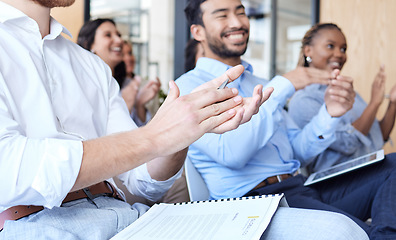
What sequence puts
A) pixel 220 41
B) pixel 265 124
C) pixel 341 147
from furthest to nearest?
pixel 341 147 < pixel 220 41 < pixel 265 124

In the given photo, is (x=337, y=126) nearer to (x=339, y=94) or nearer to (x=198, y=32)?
(x=339, y=94)

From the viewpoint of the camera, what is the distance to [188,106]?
0.85 meters

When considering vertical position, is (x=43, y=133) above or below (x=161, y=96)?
above

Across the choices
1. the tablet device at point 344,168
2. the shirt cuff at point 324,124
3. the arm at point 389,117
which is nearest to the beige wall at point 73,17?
the arm at point 389,117

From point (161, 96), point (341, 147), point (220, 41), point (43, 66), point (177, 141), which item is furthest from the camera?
point (161, 96)

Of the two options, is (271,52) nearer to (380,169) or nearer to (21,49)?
(380,169)

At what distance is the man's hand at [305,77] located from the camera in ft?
5.17

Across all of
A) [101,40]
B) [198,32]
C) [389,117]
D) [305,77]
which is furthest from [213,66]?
[101,40]

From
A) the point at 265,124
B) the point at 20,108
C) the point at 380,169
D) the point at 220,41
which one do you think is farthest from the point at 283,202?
the point at 220,41

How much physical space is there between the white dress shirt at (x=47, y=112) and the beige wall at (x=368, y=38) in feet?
12.6

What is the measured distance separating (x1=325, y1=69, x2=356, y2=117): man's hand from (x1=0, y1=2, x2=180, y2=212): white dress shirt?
2.79ft

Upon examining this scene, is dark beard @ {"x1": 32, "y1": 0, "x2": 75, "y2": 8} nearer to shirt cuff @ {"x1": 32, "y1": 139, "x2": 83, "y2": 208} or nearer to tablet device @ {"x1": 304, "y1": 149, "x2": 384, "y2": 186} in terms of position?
shirt cuff @ {"x1": 32, "y1": 139, "x2": 83, "y2": 208}

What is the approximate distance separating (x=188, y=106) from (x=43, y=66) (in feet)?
1.50

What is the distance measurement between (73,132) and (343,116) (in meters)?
1.66
